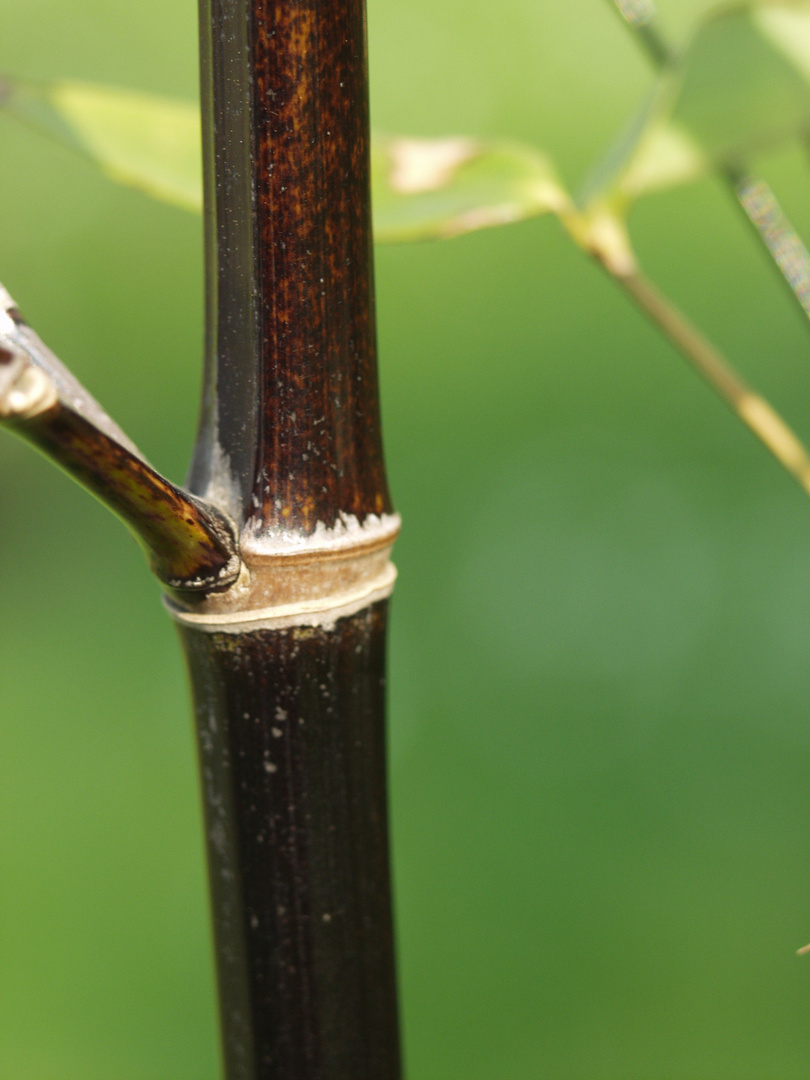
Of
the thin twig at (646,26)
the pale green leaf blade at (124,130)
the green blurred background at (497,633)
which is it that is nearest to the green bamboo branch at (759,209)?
the thin twig at (646,26)

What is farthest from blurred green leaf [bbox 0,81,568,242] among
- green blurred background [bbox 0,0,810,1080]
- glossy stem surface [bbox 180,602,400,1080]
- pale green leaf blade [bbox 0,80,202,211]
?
green blurred background [bbox 0,0,810,1080]

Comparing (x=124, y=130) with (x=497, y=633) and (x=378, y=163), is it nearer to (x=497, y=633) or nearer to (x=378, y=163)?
(x=378, y=163)

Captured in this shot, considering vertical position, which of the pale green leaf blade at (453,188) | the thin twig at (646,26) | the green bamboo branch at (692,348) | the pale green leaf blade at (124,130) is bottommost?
the green bamboo branch at (692,348)

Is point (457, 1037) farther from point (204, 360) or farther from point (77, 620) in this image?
point (204, 360)

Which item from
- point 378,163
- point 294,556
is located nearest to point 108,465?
point 294,556

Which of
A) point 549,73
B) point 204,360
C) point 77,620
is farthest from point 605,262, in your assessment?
point 549,73

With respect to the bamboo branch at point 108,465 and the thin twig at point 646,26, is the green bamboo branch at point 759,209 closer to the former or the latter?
the thin twig at point 646,26
